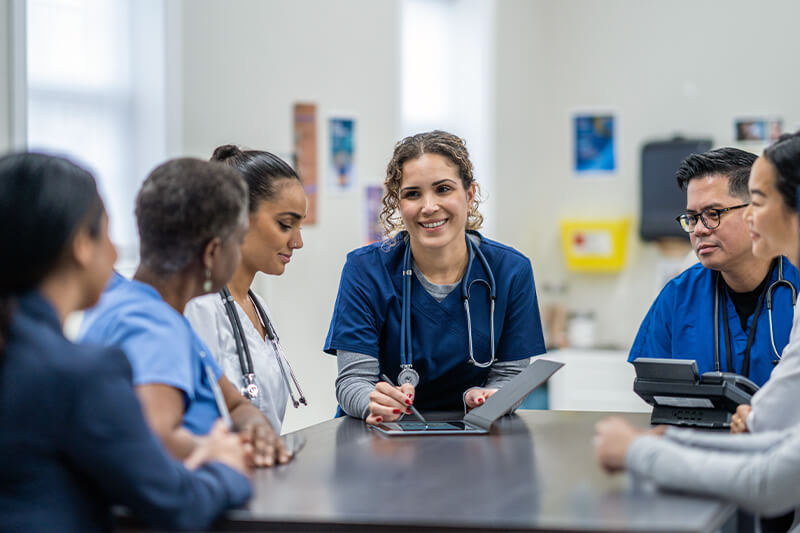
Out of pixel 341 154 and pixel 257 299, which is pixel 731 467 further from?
pixel 341 154

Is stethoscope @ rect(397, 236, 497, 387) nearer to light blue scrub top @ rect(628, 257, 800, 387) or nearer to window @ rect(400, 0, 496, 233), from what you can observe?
light blue scrub top @ rect(628, 257, 800, 387)

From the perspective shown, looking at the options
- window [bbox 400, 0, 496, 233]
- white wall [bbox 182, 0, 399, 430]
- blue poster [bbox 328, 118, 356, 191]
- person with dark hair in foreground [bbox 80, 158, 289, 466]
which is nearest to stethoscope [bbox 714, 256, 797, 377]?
person with dark hair in foreground [bbox 80, 158, 289, 466]

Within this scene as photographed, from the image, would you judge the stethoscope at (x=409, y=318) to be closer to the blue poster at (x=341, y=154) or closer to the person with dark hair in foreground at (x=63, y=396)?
the person with dark hair in foreground at (x=63, y=396)

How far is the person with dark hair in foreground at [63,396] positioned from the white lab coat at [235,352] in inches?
27.1

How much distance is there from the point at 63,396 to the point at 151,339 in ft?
0.85

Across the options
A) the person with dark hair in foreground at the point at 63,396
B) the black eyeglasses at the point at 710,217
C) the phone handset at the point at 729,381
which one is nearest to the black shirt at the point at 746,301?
the black eyeglasses at the point at 710,217

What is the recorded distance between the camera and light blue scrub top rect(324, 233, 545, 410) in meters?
2.28

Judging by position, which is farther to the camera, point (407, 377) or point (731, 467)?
point (407, 377)

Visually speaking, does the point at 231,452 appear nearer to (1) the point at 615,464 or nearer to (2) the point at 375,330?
(1) the point at 615,464

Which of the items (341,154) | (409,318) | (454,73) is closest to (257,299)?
(409,318)

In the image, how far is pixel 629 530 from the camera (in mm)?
1162

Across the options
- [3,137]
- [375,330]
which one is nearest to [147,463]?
[375,330]

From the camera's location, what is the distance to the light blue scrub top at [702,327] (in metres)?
2.17

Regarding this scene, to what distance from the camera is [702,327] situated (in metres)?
2.26
